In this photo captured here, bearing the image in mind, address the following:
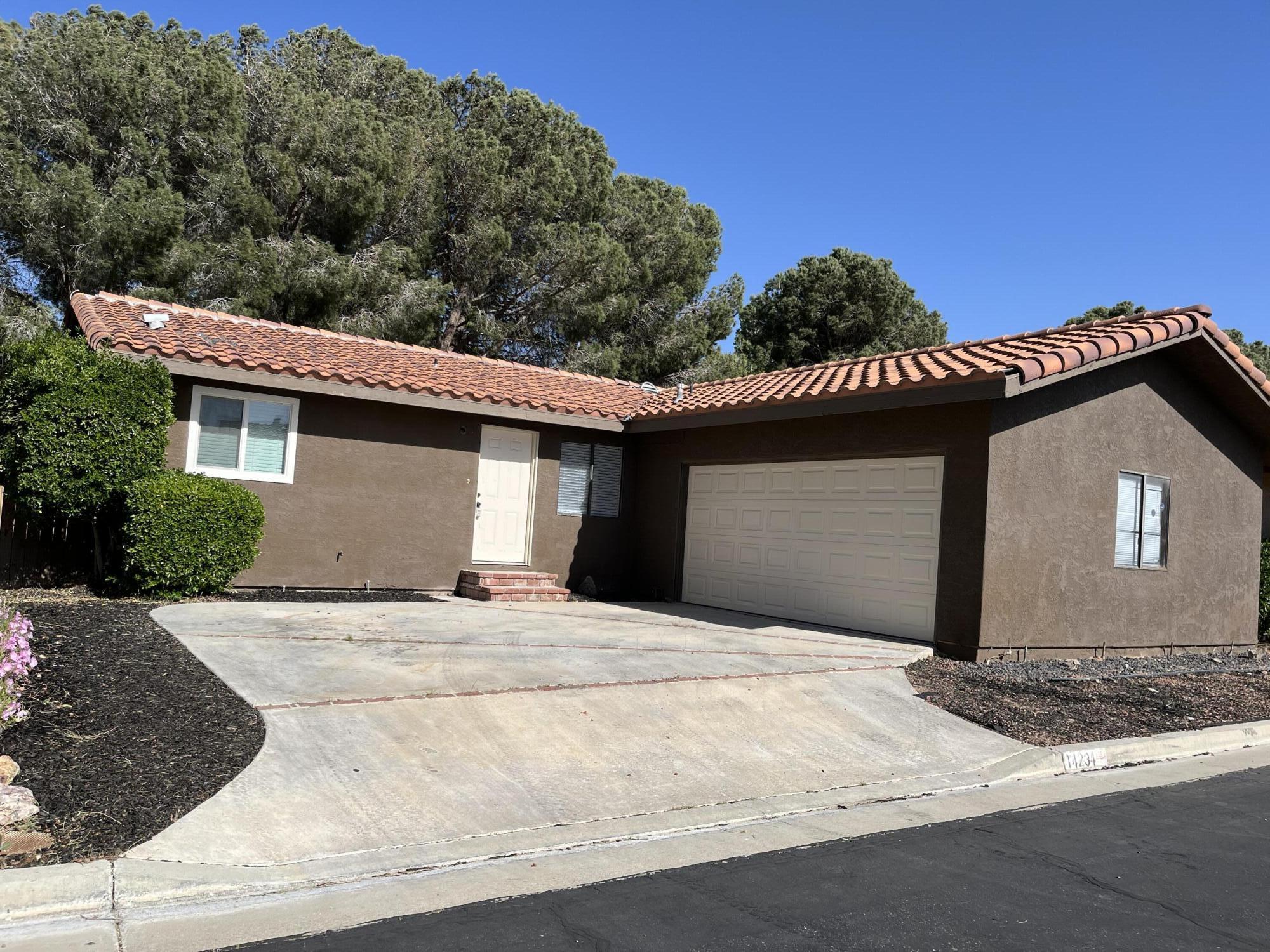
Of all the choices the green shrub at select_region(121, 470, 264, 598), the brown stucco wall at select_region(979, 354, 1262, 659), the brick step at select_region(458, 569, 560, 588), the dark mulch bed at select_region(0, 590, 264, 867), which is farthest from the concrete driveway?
the brick step at select_region(458, 569, 560, 588)

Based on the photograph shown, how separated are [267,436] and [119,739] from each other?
724 cm

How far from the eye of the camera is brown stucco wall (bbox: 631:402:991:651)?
34.1ft

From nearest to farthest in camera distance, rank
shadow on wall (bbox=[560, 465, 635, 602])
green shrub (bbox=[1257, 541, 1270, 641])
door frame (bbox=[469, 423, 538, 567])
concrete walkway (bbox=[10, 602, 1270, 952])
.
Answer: concrete walkway (bbox=[10, 602, 1270, 952]) < door frame (bbox=[469, 423, 538, 567]) < shadow on wall (bbox=[560, 465, 635, 602]) < green shrub (bbox=[1257, 541, 1270, 641])

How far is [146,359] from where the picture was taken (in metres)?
11.1

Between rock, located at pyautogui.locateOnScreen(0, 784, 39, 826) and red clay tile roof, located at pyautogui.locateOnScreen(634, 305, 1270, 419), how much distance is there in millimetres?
8564

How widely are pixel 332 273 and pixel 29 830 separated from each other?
1673 centimetres

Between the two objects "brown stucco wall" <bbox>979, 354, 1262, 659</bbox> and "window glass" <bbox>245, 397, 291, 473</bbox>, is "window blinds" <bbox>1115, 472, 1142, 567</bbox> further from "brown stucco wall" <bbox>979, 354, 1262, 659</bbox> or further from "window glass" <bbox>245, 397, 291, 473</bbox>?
"window glass" <bbox>245, 397, 291, 473</bbox>

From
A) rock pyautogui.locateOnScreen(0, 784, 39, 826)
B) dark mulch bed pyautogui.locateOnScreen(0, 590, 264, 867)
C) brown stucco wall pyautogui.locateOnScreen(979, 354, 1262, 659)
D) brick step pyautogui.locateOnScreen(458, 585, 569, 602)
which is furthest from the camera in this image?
brick step pyautogui.locateOnScreen(458, 585, 569, 602)

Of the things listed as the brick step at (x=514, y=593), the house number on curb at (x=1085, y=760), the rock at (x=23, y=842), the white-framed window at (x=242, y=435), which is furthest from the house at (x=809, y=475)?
the rock at (x=23, y=842)

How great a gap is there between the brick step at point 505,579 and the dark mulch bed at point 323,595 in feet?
1.94

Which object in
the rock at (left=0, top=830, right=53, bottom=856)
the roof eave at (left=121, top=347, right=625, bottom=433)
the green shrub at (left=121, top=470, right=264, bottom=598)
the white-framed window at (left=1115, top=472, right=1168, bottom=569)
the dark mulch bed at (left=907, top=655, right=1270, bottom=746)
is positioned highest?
the roof eave at (left=121, top=347, right=625, bottom=433)

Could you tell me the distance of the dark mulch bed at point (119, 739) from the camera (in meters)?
4.66

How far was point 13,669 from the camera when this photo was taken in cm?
563

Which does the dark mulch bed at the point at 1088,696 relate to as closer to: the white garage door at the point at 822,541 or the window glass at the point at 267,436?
the white garage door at the point at 822,541
